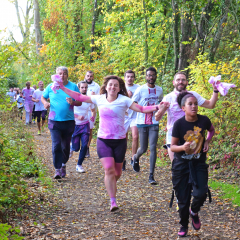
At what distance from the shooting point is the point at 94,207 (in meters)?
6.09

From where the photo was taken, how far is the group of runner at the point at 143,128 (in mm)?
4543

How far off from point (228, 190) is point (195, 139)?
126 inches

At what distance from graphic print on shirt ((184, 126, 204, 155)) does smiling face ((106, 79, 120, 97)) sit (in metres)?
1.73

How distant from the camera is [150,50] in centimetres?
1842

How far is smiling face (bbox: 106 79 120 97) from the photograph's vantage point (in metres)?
5.79

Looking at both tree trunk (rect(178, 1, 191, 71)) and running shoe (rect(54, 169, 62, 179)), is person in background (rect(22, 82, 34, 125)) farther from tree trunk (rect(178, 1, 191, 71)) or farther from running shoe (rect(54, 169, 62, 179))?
running shoe (rect(54, 169, 62, 179))

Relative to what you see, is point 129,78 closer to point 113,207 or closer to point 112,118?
point 112,118

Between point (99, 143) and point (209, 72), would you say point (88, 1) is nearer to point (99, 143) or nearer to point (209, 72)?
point (209, 72)

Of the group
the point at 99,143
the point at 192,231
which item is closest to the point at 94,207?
the point at 99,143

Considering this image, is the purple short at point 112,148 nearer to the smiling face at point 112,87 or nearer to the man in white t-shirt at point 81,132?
the smiling face at point 112,87

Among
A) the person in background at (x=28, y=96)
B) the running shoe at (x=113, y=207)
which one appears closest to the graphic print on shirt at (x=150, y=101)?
the running shoe at (x=113, y=207)

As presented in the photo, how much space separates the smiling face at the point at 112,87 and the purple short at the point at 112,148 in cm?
80

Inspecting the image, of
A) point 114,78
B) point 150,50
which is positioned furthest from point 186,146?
point 150,50

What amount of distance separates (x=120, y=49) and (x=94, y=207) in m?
13.6
